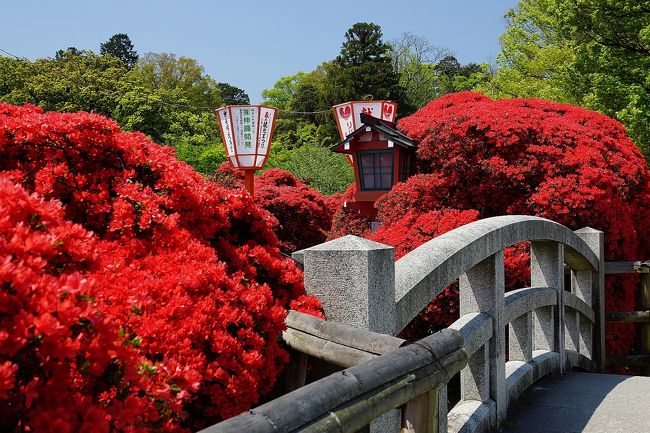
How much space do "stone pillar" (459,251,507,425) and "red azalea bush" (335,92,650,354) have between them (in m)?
2.38

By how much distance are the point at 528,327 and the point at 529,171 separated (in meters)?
2.57

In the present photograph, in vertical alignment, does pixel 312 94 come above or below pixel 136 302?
above

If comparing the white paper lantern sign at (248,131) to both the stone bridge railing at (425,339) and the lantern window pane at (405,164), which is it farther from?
the stone bridge railing at (425,339)

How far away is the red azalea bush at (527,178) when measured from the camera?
6578 mm

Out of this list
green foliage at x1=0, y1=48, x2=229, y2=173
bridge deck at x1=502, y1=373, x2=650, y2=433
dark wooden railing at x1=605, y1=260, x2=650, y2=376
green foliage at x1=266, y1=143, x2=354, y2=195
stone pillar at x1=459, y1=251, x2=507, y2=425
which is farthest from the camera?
green foliage at x1=0, y1=48, x2=229, y2=173

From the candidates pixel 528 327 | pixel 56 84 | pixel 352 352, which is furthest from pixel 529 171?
pixel 56 84

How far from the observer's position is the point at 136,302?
153 cm

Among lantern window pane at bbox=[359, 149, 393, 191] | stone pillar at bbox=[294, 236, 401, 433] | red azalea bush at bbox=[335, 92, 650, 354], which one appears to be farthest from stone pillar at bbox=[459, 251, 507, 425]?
lantern window pane at bbox=[359, 149, 393, 191]

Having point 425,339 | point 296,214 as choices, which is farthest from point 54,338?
point 296,214

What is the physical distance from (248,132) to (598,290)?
24.8 ft

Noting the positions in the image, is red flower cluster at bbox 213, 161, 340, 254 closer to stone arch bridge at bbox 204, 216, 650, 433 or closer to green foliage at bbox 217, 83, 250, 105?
stone arch bridge at bbox 204, 216, 650, 433

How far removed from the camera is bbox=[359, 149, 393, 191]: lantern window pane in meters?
9.23

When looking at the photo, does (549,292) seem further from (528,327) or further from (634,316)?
(634,316)

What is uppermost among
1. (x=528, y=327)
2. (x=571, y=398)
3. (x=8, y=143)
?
(x=8, y=143)
